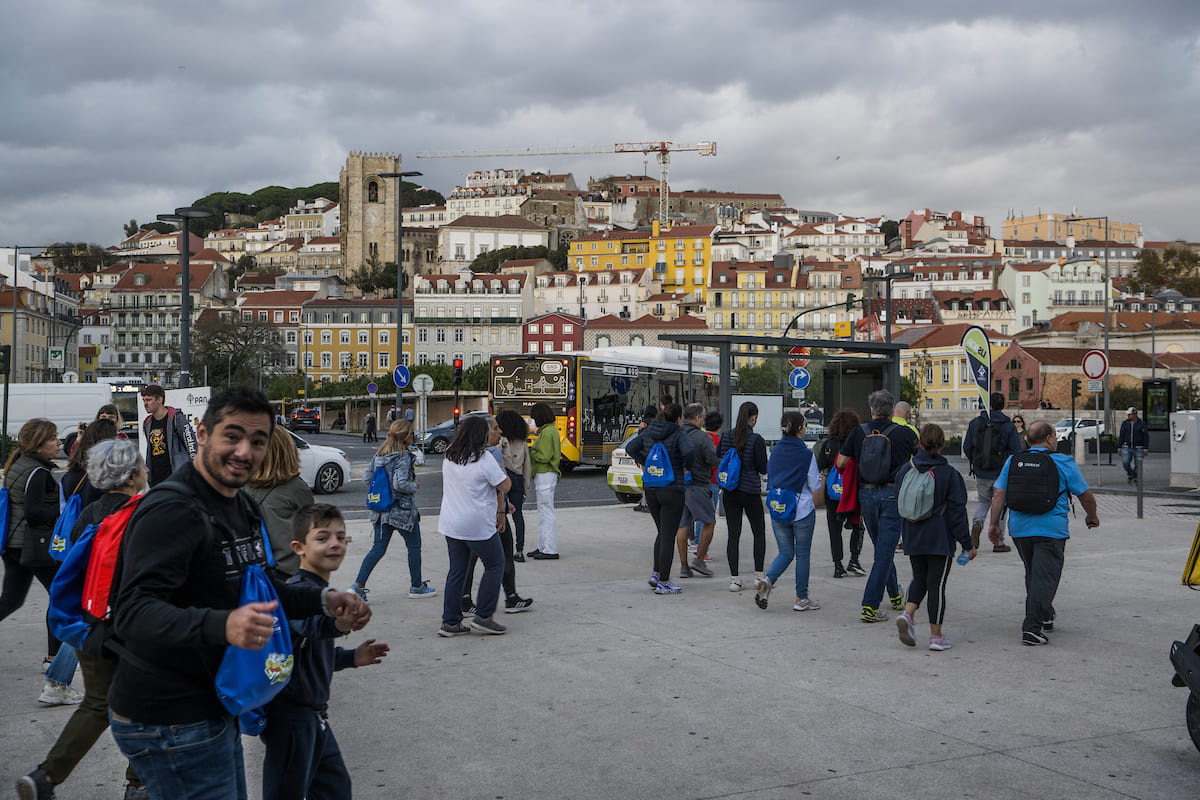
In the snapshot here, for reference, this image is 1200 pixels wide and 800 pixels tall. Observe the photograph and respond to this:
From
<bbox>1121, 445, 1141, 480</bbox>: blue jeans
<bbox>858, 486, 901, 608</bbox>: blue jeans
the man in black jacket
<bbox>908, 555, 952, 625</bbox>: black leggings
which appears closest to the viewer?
the man in black jacket

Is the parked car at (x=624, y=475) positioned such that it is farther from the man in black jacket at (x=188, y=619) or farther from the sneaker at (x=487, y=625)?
the man in black jacket at (x=188, y=619)

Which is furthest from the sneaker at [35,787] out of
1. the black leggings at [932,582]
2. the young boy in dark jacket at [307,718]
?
the black leggings at [932,582]

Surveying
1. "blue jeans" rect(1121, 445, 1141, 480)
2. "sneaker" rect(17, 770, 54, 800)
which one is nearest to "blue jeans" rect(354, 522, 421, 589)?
"sneaker" rect(17, 770, 54, 800)

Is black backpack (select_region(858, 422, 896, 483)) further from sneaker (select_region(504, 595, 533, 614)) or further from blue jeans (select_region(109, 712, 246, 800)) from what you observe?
blue jeans (select_region(109, 712, 246, 800))

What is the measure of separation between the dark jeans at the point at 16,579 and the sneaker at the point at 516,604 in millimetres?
3771

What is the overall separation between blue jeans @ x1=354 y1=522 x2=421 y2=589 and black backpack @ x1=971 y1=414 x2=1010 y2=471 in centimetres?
799

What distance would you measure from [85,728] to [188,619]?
2480mm

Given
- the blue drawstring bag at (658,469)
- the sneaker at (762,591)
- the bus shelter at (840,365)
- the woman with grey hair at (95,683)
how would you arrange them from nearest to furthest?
1. the woman with grey hair at (95,683)
2. the sneaker at (762,591)
3. the blue drawstring bag at (658,469)
4. the bus shelter at (840,365)

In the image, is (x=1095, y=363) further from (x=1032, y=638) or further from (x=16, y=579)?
(x=16, y=579)

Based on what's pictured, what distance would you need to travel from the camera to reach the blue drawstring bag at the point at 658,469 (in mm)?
10922

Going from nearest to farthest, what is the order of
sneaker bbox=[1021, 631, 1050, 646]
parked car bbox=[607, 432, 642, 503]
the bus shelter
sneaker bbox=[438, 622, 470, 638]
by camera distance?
sneaker bbox=[1021, 631, 1050, 646], sneaker bbox=[438, 622, 470, 638], the bus shelter, parked car bbox=[607, 432, 642, 503]

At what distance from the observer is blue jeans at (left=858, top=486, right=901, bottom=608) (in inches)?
376

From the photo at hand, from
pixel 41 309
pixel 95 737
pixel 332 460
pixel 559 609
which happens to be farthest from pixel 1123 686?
pixel 41 309

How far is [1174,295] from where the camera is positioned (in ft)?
198
